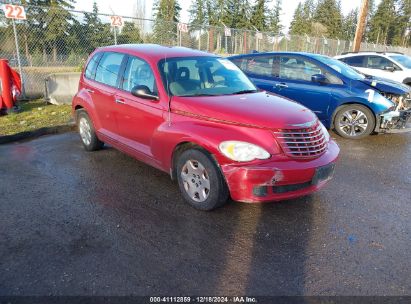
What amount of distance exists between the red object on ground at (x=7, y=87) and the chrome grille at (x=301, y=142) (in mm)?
7774

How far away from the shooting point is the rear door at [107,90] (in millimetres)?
4844

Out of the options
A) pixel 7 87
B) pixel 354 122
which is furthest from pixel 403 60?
pixel 7 87

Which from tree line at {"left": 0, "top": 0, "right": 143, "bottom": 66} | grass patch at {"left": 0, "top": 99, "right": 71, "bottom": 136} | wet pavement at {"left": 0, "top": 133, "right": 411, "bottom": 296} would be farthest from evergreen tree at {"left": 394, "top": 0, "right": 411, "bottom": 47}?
wet pavement at {"left": 0, "top": 133, "right": 411, "bottom": 296}

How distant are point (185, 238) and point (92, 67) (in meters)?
3.60

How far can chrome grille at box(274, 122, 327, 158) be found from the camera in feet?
11.2

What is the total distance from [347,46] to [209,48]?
70.2 ft

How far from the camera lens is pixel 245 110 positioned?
365 centimetres

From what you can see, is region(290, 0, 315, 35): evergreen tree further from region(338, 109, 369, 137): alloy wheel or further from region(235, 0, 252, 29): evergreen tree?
region(338, 109, 369, 137): alloy wheel

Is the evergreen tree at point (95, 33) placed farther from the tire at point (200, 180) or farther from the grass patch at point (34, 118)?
the tire at point (200, 180)

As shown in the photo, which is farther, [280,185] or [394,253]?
[280,185]

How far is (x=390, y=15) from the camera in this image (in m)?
75.9

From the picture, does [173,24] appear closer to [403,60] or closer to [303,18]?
[403,60]

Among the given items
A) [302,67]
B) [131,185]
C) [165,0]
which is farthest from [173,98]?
[165,0]

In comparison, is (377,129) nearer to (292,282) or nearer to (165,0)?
(292,282)
